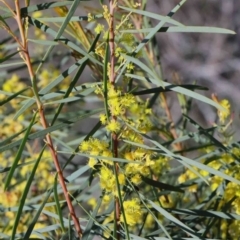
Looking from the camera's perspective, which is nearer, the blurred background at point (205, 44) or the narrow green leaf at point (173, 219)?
the narrow green leaf at point (173, 219)

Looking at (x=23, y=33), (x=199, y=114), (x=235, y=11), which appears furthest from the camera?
(x=235, y=11)

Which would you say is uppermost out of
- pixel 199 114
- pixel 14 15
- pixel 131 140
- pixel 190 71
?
pixel 14 15

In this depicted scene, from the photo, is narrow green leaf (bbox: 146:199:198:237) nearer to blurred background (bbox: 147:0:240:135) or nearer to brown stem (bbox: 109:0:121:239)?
brown stem (bbox: 109:0:121:239)

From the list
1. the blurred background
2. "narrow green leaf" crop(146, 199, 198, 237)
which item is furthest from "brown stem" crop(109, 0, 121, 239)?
the blurred background

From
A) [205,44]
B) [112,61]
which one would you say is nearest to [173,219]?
[112,61]

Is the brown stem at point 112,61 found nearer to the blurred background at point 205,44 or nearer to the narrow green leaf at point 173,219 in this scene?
the narrow green leaf at point 173,219

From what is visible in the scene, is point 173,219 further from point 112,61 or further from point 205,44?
point 205,44

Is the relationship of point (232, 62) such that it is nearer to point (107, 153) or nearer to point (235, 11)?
point (235, 11)

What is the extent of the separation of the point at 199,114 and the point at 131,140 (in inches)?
68.4

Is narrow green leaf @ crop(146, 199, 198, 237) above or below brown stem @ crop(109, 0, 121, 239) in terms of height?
below

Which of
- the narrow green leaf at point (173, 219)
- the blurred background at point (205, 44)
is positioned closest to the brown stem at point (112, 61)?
the narrow green leaf at point (173, 219)

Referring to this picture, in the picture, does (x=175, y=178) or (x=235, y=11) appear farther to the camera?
(x=235, y=11)

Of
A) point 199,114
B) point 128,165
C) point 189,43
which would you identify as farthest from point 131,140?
point 189,43

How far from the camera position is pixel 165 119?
771 mm
